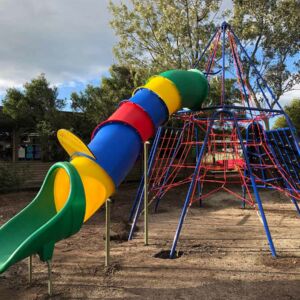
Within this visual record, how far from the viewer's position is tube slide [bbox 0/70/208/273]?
3.54 m

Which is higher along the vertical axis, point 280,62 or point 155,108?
point 280,62

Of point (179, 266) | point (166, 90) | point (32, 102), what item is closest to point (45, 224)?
point (179, 266)

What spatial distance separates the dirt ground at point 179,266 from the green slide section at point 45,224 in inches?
20.7

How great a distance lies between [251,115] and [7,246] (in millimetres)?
4914

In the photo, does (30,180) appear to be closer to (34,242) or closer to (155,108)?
(155,108)

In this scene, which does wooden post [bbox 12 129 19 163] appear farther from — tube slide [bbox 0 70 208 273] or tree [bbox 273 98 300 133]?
tree [bbox 273 98 300 133]

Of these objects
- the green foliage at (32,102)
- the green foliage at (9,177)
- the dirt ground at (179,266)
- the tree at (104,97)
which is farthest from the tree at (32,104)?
the dirt ground at (179,266)

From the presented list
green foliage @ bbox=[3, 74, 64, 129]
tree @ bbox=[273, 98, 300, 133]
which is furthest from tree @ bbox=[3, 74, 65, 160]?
tree @ bbox=[273, 98, 300, 133]

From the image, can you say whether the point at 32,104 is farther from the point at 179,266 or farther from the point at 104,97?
the point at 179,266

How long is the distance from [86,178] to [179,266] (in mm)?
1595

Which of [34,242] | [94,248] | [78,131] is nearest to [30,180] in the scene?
[78,131]

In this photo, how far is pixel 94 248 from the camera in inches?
223

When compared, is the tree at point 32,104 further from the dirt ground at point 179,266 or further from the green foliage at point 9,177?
the dirt ground at point 179,266

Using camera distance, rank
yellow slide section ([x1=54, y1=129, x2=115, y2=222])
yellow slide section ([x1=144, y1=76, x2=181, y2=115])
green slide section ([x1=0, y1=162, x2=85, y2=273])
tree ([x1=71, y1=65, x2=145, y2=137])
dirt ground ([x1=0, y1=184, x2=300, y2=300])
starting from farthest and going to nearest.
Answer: tree ([x1=71, y1=65, x2=145, y2=137]) → yellow slide section ([x1=144, y1=76, x2=181, y2=115]) → yellow slide section ([x1=54, y1=129, x2=115, y2=222]) → dirt ground ([x1=0, y1=184, x2=300, y2=300]) → green slide section ([x1=0, y1=162, x2=85, y2=273])
